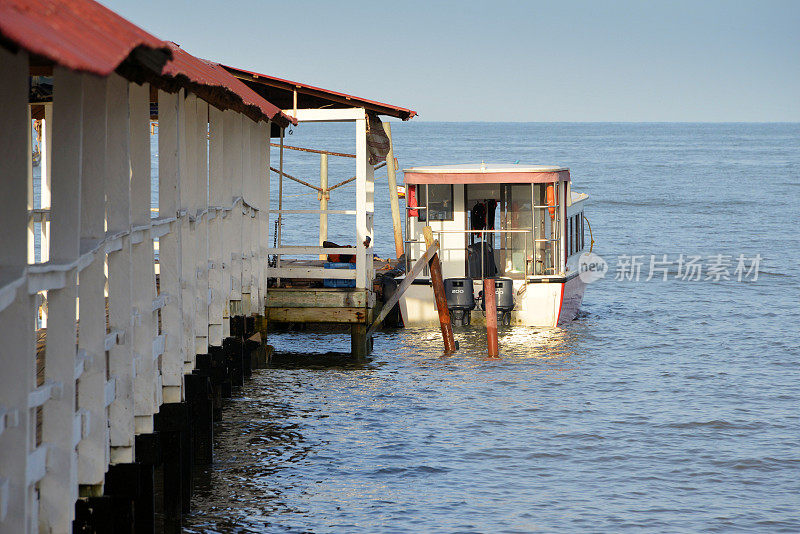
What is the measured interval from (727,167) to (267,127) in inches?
3865

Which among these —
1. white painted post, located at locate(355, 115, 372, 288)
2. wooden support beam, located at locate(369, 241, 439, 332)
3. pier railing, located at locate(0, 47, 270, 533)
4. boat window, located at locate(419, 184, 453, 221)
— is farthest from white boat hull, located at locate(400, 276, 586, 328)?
pier railing, located at locate(0, 47, 270, 533)

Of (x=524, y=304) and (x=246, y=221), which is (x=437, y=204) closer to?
(x=524, y=304)

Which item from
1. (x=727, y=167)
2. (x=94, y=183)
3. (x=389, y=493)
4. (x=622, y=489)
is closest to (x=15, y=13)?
(x=94, y=183)

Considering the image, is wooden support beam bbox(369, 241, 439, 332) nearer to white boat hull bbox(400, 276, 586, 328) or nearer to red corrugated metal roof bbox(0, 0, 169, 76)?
white boat hull bbox(400, 276, 586, 328)

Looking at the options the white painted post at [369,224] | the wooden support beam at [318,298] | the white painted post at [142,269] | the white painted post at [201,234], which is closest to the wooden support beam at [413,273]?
the white painted post at [369,224]

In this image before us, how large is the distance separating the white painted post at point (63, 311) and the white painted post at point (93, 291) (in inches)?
18.7

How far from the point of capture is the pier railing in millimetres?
4723

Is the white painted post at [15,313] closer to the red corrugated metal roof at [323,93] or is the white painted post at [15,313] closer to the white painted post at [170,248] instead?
the white painted post at [170,248]

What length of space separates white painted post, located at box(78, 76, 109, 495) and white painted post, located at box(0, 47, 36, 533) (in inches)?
47.6

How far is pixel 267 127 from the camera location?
16.5 m

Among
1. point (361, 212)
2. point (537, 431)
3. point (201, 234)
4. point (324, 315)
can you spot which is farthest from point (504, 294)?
point (201, 234)

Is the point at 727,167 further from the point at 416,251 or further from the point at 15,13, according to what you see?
the point at 15,13

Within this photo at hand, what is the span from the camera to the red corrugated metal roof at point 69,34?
310 centimetres

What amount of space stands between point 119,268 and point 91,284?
2.66ft
